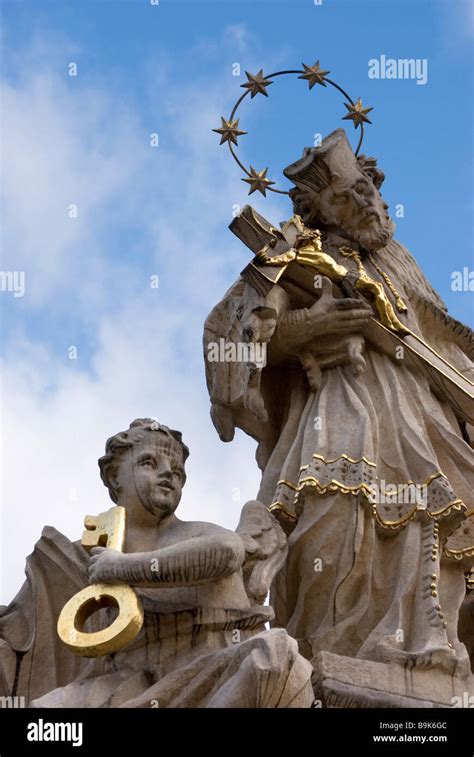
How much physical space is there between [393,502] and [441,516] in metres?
0.30

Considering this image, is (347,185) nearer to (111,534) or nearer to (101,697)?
(111,534)

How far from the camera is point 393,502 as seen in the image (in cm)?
1160

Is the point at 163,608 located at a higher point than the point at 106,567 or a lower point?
lower

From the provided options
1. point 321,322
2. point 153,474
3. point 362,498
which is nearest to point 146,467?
point 153,474

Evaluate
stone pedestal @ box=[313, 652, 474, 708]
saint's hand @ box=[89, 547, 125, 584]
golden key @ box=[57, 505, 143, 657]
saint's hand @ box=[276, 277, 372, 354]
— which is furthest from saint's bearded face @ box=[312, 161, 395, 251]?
saint's hand @ box=[89, 547, 125, 584]

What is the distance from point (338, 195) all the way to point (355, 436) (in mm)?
2079

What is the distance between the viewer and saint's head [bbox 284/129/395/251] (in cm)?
1312

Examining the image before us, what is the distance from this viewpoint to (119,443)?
10969 millimetres

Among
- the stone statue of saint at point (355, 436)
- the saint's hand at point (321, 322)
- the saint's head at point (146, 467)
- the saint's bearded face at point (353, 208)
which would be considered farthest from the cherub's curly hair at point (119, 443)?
the saint's bearded face at point (353, 208)

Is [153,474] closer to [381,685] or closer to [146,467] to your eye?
[146,467]

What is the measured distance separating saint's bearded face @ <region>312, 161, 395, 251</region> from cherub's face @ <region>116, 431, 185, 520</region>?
2.79 metres

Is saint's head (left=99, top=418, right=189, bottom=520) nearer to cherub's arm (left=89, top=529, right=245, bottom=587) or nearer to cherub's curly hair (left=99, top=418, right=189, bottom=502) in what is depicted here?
cherub's curly hair (left=99, top=418, right=189, bottom=502)

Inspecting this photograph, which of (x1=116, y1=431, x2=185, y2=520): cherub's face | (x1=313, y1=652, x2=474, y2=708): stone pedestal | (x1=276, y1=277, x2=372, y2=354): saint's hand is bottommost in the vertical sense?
(x1=313, y1=652, x2=474, y2=708): stone pedestal

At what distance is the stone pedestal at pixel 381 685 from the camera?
10.3 m
